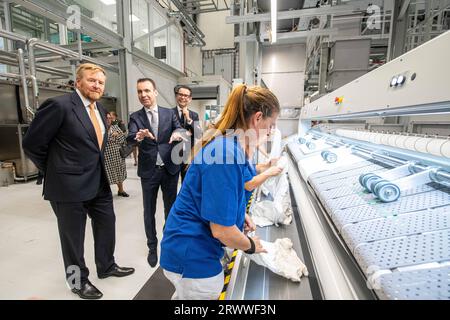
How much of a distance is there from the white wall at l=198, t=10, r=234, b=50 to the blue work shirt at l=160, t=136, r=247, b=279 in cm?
1265

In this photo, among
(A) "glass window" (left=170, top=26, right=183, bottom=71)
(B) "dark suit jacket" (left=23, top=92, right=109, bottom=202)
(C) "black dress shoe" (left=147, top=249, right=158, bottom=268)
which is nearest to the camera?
(B) "dark suit jacket" (left=23, top=92, right=109, bottom=202)

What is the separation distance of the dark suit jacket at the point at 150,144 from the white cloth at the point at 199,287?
1.17 metres

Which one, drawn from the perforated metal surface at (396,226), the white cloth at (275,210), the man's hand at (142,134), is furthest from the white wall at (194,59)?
the perforated metal surface at (396,226)

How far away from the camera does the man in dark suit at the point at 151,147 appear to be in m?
1.97

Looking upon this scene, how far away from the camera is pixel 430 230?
748 mm

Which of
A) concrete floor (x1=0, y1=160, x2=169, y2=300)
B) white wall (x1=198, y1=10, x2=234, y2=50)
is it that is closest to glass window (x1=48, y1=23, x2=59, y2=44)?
concrete floor (x1=0, y1=160, x2=169, y2=300)

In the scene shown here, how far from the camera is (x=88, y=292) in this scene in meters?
1.59

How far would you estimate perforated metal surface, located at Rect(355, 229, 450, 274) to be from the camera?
639 mm

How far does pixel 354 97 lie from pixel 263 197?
1.08 m

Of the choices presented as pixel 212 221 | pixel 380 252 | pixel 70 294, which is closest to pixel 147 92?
pixel 212 221

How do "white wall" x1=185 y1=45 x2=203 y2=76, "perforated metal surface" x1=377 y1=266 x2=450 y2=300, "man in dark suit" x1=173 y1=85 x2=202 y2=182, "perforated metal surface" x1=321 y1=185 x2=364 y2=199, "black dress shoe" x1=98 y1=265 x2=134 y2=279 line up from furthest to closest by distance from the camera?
"white wall" x1=185 y1=45 x2=203 y2=76 → "man in dark suit" x1=173 y1=85 x2=202 y2=182 → "black dress shoe" x1=98 y1=265 x2=134 y2=279 → "perforated metal surface" x1=321 y1=185 x2=364 y2=199 → "perforated metal surface" x1=377 y1=266 x2=450 y2=300

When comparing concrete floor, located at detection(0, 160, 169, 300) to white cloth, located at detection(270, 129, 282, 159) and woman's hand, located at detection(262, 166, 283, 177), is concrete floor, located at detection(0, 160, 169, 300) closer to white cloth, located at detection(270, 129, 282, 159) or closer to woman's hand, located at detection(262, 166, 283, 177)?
woman's hand, located at detection(262, 166, 283, 177)

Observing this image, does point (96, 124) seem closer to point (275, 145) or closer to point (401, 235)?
point (401, 235)

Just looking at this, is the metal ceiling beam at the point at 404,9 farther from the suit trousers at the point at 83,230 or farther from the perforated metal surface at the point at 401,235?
the suit trousers at the point at 83,230
